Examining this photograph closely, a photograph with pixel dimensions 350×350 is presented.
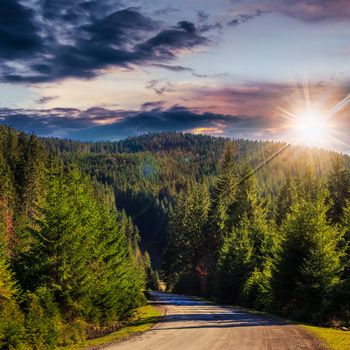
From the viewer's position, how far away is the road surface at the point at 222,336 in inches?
822

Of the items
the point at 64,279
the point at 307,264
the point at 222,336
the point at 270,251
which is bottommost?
the point at 222,336

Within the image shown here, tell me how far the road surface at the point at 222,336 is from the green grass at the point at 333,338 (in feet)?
1.96

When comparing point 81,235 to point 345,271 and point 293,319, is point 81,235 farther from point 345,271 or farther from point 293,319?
point 345,271

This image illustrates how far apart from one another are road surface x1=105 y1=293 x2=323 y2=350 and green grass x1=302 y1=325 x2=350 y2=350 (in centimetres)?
60

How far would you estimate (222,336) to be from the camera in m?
23.8

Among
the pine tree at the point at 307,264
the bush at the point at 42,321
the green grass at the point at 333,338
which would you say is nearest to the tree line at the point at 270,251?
the pine tree at the point at 307,264

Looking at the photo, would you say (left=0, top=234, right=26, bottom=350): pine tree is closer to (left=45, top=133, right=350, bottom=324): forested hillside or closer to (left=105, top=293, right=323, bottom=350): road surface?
(left=105, top=293, right=323, bottom=350): road surface

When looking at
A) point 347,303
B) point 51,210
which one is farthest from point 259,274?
point 51,210

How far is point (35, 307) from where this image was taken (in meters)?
26.6

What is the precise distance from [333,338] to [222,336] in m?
5.84

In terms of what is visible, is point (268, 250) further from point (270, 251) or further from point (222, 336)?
point (222, 336)

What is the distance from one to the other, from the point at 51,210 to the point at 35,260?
3854 mm

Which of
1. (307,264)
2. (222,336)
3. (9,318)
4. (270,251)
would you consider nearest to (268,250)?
(270,251)

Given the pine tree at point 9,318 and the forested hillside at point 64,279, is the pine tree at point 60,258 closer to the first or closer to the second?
the forested hillside at point 64,279
